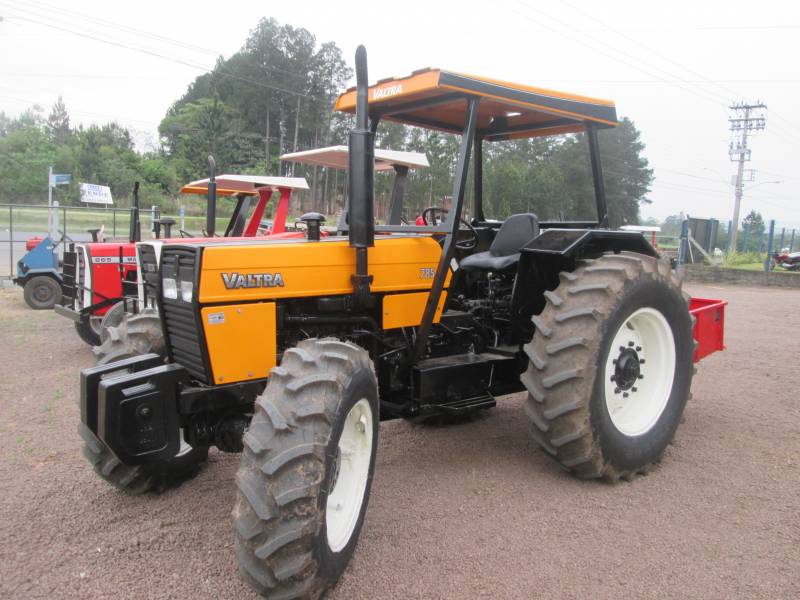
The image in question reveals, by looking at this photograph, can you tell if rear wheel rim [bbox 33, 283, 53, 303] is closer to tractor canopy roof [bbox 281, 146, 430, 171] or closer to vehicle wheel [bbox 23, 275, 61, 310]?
vehicle wheel [bbox 23, 275, 61, 310]

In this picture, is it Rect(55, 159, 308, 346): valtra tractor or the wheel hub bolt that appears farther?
Rect(55, 159, 308, 346): valtra tractor

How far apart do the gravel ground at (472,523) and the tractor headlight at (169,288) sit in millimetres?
1215

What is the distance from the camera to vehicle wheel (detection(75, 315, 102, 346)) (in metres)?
8.24

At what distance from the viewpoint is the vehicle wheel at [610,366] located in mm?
3688

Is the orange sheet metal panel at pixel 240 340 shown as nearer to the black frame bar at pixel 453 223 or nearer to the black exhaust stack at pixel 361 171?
the black exhaust stack at pixel 361 171

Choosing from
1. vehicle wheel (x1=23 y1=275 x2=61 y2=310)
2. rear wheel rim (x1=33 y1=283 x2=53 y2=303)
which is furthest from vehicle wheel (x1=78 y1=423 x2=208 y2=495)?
rear wheel rim (x1=33 y1=283 x2=53 y2=303)

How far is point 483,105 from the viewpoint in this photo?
4.25 m

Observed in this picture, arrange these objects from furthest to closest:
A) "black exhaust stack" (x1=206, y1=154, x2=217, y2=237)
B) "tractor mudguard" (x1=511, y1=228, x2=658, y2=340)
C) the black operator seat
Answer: "black exhaust stack" (x1=206, y1=154, x2=217, y2=237)
the black operator seat
"tractor mudguard" (x1=511, y1=228, x2=658, y2=340)

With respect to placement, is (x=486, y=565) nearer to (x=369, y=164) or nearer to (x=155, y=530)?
(x=155, y=530)

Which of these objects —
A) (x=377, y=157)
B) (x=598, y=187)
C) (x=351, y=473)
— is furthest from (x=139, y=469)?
(x=598, y=187)

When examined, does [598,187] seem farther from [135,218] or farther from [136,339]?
[135,218]

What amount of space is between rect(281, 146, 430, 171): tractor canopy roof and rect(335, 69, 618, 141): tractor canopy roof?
71cm

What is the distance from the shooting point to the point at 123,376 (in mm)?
2951

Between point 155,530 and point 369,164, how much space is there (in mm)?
2189
